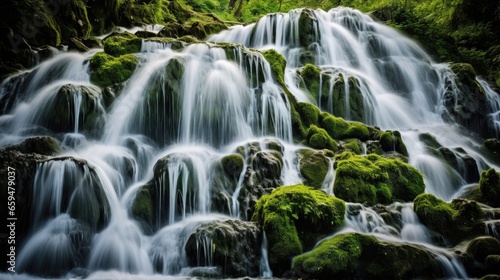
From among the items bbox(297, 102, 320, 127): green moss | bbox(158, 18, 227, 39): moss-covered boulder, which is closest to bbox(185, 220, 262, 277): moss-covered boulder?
bbox(297, 102, 320, 127): green moss

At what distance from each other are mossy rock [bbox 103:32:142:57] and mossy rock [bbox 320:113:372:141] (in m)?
6.21

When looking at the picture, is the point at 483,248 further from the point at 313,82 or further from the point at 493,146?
the point at 313,82

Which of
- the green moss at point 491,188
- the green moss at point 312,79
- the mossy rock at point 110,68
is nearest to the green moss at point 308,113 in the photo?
the green moss at point 312,79

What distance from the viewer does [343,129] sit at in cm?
1193

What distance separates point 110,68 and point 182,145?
3265 mm

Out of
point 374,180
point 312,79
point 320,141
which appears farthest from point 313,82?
point 374,180

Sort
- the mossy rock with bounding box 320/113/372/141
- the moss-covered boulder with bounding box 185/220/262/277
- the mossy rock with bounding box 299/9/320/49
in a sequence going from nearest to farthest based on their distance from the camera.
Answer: the moss-covered boulder with bounding box 185/220/262/277 → the mossy rock with bounding box 320/113/372/141 → the mossy rock with bounding box 299/9/320/49

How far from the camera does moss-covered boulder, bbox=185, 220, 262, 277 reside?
673 centimetres

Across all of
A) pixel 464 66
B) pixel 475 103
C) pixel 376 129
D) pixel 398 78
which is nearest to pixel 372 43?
pixel 398 78

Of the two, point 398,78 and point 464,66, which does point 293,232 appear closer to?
point 398,78

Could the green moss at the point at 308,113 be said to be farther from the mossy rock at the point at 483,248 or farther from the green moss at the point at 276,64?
the mossy rock at the point at 483,248

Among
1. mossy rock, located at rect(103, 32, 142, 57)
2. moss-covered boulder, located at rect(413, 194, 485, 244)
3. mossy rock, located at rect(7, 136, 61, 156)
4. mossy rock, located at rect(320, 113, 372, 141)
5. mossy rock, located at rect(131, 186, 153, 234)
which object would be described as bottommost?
moss-covered boulder, located at rect(413, 194, 485, 244)

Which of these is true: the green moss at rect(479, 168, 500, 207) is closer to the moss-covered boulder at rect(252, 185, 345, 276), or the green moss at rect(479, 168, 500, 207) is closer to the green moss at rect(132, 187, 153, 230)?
the moss-covered boulder at rect(252, 185, 345, 276)

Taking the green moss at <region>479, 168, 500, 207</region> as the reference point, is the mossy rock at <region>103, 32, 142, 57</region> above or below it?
above
